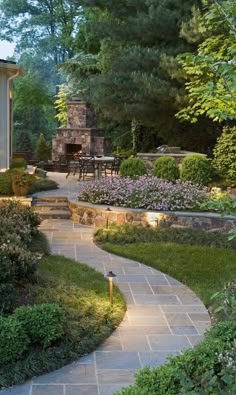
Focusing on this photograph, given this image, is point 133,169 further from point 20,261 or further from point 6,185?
point 20,261

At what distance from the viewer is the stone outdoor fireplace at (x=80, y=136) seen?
19.3m

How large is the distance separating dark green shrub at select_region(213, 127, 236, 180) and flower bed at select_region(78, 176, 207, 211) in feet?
3.75

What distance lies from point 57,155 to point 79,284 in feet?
48.4

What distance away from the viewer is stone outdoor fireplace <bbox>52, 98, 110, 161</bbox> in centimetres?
1934

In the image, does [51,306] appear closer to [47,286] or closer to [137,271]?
[47,286]

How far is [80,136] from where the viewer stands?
19594 millimetres

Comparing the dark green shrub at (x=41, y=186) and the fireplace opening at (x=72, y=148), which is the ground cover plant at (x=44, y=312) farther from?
the fireplace opening at (x=72, y=148)

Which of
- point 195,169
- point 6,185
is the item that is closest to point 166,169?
point 195,169

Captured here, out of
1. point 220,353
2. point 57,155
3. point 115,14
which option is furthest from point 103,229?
point 57,155

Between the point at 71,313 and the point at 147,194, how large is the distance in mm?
5105

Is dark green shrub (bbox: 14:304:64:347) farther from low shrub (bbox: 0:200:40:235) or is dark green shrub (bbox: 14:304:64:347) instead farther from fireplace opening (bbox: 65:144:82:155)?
fireplace opening (bbox: 65:144:82:155)

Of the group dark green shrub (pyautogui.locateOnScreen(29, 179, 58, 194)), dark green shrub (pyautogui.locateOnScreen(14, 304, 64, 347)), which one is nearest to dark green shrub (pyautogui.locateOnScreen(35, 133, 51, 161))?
dark green shrub (pyautogui.locateOnScreen(29, 179, 58, 194))

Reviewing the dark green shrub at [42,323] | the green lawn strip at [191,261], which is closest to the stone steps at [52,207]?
the green lawn strip at [191,261]

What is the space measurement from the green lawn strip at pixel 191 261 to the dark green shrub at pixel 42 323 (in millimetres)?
2061
